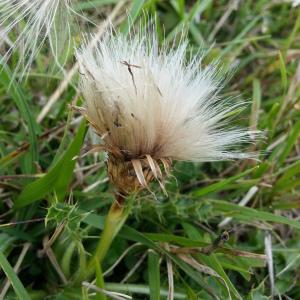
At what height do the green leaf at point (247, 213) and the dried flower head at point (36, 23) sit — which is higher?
the dried flower head at point (36, 23)

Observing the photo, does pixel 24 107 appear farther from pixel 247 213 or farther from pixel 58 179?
pixel 247 213

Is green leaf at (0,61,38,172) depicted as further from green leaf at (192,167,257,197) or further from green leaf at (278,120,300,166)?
green leaf at (278,120,300,166)

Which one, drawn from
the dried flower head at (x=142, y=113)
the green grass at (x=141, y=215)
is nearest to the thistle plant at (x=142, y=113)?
the dried flower head at (x=142, y=113)

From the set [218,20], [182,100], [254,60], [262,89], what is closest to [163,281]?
[182,100]

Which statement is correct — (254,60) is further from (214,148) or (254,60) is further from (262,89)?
(214,148)

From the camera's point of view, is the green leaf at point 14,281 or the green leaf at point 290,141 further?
the green leaf at point 290,141

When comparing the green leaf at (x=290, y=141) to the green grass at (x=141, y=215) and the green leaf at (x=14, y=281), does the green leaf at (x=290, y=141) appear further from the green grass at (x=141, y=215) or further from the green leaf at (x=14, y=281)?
the green leaf at (x=14, y=281)

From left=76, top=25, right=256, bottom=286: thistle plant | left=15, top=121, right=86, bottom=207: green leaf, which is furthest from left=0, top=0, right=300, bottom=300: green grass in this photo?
left=76, top=25, right=256, bottom=286: thistle plant
